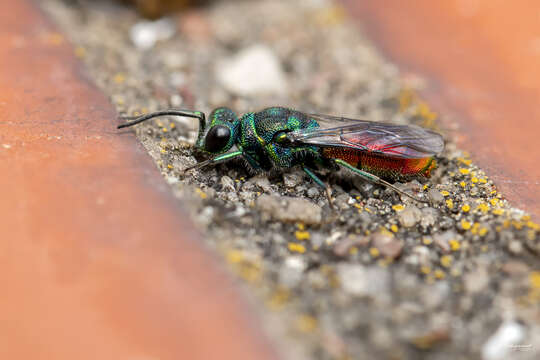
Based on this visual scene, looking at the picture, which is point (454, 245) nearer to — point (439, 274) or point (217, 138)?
point (439, 274)

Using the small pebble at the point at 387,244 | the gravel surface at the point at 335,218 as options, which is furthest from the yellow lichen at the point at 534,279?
the small pebble at the point at 387,244

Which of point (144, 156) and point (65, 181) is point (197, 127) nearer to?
point (144, 156)

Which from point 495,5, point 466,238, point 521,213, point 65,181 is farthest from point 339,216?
point 495,5

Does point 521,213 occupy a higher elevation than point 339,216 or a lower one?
higher

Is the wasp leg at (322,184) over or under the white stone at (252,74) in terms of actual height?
under

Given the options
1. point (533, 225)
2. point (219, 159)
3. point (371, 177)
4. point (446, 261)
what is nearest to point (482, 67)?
point (371, 177)

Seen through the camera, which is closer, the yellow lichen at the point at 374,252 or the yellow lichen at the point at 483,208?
the yellow lichen at the point at 374,252

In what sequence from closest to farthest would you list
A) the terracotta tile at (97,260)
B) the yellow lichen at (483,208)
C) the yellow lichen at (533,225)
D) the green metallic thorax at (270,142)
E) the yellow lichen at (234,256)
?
1. the terracotta tile at (97,260)
2. the yellow lichen at (234,256)
3. the yellow lichen at (533,225)
4. the yellow lichen at (483,208)
5. the green metallic thorax at (270,142)

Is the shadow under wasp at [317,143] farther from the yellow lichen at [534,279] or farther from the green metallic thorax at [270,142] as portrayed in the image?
the yellow lichen at [534,279]
